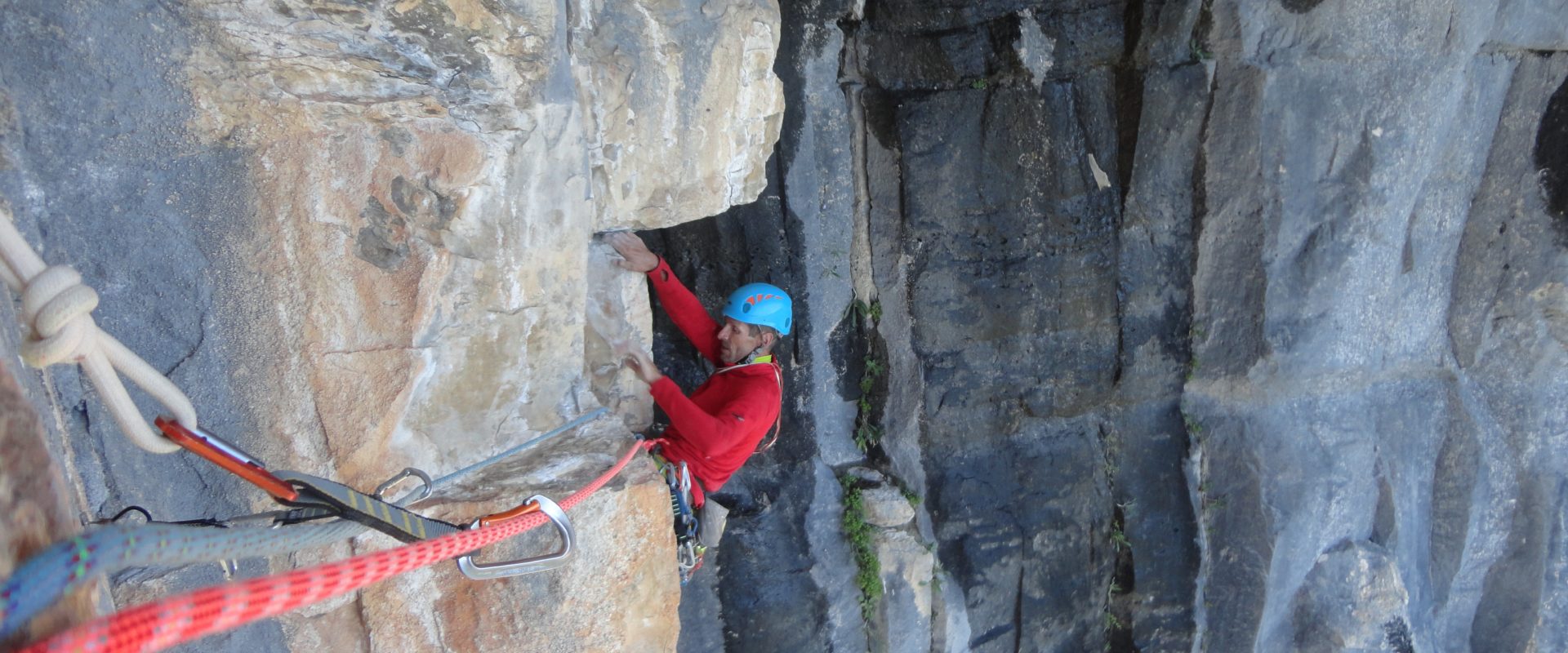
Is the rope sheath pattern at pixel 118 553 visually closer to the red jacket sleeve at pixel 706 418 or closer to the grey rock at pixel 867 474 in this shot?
the red jacket sleeve at pixel 706 418

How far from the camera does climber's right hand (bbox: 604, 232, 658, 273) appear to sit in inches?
111

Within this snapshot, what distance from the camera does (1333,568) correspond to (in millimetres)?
3643

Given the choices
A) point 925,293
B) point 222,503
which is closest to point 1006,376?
point 925,293

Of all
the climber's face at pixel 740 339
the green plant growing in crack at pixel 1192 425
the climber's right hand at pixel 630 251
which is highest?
the climber's right hand at pixel 630 251

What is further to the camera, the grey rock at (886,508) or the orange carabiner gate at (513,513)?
the grey rock at (886,508)

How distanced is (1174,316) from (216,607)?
11.5 ft

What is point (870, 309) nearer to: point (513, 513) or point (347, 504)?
point (513, 513)

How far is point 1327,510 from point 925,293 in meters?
1.95

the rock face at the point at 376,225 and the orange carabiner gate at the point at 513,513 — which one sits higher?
the rock face at the point at 376,225

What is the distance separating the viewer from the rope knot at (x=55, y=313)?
1.04 m

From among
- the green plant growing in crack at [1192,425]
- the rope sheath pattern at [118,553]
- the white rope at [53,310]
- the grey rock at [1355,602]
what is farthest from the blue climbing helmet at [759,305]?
the grey rock at [1355,602]

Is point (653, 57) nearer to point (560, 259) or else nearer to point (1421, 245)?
point (560, 259)

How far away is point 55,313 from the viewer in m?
1.04

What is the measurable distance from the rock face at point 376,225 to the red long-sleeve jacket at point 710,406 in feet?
0.92
